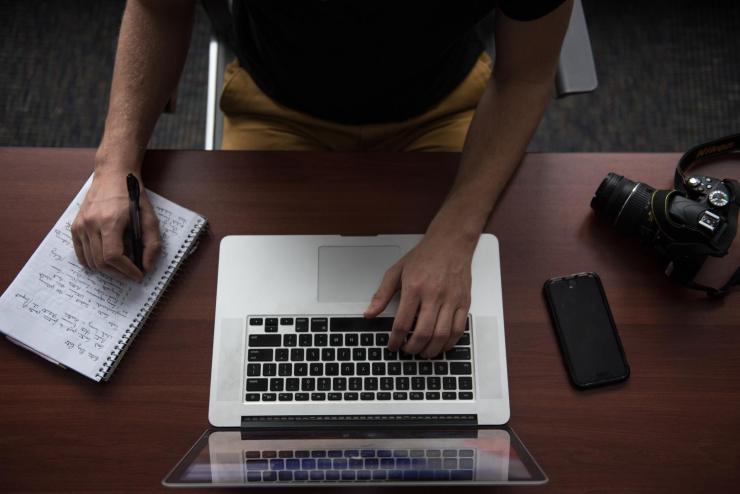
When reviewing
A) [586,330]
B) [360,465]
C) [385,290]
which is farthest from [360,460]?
[586,330]

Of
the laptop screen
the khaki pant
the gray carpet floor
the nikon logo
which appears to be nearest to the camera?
the laptop screen

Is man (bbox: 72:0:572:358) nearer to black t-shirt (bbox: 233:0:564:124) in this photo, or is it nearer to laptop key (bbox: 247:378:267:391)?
black t-shirt (bbox: 233:0:564:124)

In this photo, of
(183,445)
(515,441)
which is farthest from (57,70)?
(515,441)

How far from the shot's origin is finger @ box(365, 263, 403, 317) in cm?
80

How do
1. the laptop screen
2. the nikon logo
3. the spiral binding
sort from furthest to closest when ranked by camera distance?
the nikon logo
the spiral binding
the laptop screen

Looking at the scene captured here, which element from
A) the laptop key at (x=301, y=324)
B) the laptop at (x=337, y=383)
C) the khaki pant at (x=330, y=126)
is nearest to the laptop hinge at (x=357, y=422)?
the laptop at (x=337, y=383)

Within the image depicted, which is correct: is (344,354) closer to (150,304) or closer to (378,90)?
(150,304)

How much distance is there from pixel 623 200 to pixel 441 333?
0.32 meters

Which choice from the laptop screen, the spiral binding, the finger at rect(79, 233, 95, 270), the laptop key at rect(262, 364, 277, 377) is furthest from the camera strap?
the finger at rect(79, 233, 95, 270)

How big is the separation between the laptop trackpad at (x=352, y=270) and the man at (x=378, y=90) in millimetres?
27

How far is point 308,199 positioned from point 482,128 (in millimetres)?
283

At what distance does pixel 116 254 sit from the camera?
31.6 inches

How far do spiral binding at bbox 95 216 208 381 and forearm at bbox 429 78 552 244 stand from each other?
342mm

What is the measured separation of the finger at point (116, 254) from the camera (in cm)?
80
